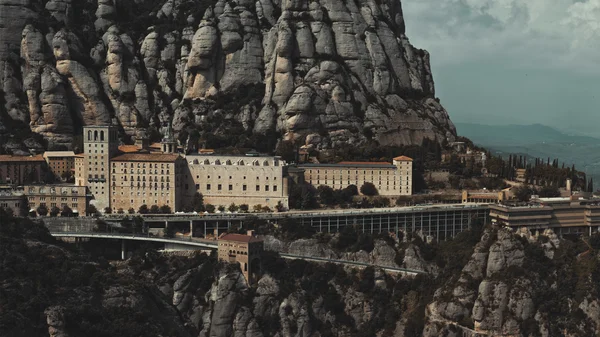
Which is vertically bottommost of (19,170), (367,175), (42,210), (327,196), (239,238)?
(239,238)

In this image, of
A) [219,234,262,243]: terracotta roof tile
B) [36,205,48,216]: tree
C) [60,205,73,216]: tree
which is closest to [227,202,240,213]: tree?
[219,234,262,243]: terracotta roof tile

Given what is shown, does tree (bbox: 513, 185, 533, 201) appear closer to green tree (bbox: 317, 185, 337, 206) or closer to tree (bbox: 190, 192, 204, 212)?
green tree (bbox: 317, 185, 337, 206)

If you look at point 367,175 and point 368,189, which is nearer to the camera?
point 368,189

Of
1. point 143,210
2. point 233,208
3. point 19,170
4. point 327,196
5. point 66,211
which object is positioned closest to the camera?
point 66,211

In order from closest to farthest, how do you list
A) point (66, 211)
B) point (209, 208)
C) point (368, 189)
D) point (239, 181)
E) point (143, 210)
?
point (66, 211), point (143, 210), point (209, 208), point (239, 181), point (368, 189)

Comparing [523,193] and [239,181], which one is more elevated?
[239,181]

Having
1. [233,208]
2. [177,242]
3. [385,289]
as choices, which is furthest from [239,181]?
[385,289]

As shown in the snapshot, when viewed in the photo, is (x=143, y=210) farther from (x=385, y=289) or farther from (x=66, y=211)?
(x=385, y=289)
